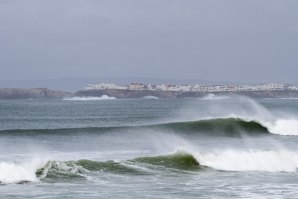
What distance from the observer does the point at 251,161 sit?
2281cm

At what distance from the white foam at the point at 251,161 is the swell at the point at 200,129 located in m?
13.4

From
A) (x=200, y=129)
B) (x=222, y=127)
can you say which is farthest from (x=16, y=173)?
(x=222, y=127)

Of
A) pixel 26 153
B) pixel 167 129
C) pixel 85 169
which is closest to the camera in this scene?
pixel 85 169

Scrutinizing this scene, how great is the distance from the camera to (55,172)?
19922mm

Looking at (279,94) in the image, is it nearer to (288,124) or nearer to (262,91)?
(262,91)

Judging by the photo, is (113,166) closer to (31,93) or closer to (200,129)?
(200,129)

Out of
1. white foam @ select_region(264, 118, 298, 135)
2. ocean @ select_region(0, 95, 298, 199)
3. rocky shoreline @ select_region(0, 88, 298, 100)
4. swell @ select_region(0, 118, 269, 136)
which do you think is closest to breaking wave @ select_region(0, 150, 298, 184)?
ocean @ select_region(0, 95, 298, 199)

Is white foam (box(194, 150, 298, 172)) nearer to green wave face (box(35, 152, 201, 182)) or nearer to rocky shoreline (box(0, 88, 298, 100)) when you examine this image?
green wave face (box(35, 152, 201, 182))

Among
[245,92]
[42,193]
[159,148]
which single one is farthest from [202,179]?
[245,92]

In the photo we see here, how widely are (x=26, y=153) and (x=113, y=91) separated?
17064 centimetres

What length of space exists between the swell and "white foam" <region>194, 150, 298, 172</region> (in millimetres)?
13370

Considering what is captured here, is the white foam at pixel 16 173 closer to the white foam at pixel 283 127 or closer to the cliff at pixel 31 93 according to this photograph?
the white foam at pixel 283 127

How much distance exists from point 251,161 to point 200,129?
1782 cm

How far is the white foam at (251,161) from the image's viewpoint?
22.0 metres
